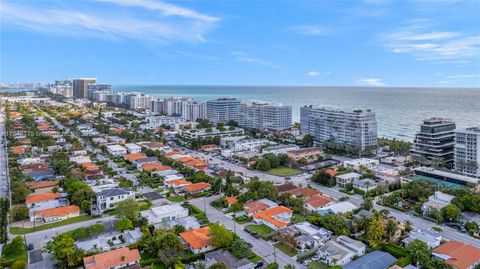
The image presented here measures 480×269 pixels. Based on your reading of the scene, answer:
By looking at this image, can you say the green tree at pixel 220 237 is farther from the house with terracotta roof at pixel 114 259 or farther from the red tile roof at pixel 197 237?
the house with terracotta roof at pixel 114 259

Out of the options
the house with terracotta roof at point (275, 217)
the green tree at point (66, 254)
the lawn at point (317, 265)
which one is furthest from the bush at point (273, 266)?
the green tree at point (66, 254)

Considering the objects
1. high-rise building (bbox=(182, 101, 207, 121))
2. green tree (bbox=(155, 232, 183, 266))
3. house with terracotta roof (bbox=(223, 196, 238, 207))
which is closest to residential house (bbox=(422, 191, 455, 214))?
house with terracotta roof (bbox=(223, 196, 238, 207))

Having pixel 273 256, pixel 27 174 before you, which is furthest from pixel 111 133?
pixel 273 256

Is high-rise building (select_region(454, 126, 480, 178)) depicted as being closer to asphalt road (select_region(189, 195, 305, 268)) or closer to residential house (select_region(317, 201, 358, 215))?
residential house (select_region(317, 201, 358, 215))

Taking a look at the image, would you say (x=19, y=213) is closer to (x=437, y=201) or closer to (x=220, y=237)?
(x=220, y=237)

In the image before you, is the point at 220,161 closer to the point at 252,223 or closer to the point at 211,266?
the point at 252,223
